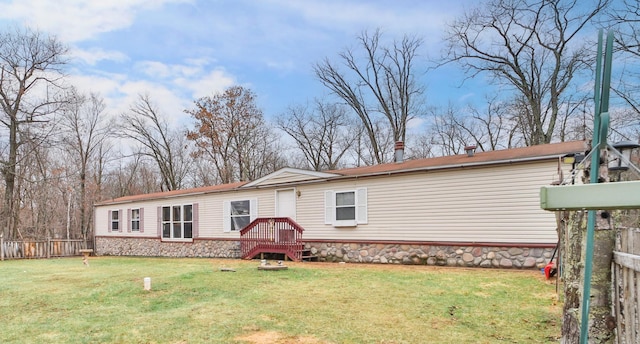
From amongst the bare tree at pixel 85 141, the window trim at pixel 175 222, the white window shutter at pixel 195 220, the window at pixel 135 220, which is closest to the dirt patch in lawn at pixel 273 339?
the white window shutter at pixel 195 220

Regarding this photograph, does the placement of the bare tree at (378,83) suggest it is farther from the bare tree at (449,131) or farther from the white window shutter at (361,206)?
the white window shutter at (361,206)

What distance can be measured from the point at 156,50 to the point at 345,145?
12571 mm

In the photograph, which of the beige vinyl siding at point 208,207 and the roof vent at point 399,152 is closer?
the roof vent at point 399,152

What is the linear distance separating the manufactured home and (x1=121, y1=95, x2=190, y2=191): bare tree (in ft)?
39.6

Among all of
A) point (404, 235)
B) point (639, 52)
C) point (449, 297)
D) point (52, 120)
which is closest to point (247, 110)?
point (52, 120)

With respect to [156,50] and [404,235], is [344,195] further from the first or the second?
[156,50]

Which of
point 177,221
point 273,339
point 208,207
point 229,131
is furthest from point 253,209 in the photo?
point 229,131

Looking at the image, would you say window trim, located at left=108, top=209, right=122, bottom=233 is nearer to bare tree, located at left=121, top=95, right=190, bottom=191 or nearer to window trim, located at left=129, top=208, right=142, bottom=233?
window trim, located at left=129, top=208, right=142, bottom=233

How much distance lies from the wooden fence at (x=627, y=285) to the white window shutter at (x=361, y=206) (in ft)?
30.5

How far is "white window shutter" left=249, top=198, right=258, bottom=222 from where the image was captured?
47.0ft

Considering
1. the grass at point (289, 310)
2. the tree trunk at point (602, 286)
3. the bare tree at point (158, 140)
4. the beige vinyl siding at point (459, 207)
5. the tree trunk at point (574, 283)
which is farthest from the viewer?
the bare tree at point (158, 140)

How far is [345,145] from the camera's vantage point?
2738 centimetres

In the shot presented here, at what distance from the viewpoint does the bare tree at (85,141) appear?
25078 mm

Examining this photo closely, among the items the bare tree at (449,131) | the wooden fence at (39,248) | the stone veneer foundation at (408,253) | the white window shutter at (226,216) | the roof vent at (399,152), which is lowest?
the wooden fence at (39,248)
